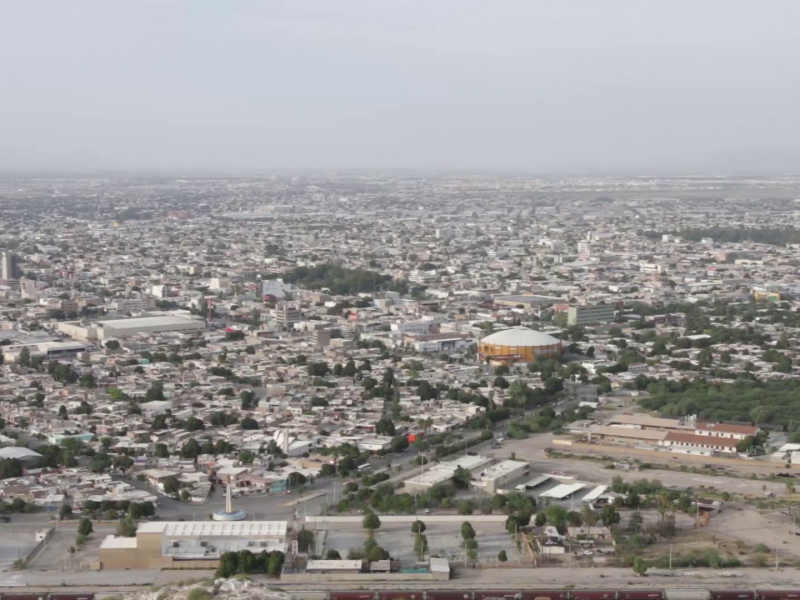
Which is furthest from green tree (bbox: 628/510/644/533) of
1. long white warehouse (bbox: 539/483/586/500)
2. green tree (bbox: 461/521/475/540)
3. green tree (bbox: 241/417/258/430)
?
green tree (bbox: 241/417/258/430)

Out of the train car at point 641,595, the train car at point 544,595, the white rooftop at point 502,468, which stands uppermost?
the train car at point 641,595

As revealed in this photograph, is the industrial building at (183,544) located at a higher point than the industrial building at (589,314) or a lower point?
higher

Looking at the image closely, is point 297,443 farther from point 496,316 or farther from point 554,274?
point 554,274

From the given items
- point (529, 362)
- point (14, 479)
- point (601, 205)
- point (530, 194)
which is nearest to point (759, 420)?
point (529, 362)

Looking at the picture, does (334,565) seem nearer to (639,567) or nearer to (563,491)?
(639,567)

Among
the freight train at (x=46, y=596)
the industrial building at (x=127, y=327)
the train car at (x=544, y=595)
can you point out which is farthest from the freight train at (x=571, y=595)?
the industrial building at (x=127, y=327)

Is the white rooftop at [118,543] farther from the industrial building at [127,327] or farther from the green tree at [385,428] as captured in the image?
the industrial building at [127,327]

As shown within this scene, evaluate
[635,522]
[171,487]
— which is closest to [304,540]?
[171,487]
